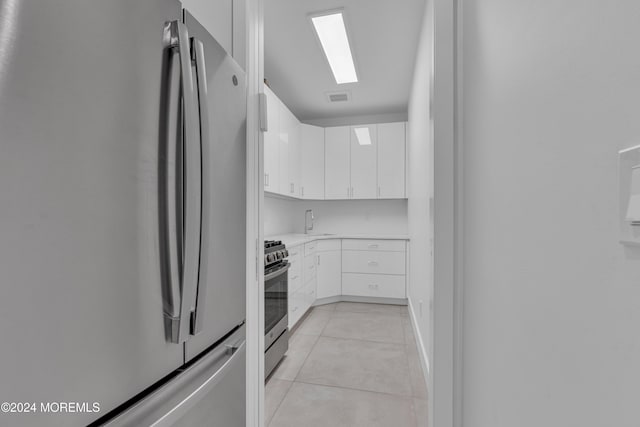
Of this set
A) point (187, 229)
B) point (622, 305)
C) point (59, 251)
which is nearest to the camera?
point (622, 305)

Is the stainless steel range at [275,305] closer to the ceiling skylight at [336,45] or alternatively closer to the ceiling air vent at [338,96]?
the ceiling skylight at [336,45]

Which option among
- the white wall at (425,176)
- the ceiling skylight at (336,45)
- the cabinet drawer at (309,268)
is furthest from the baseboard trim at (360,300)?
the ceiling skylight at (336,45)

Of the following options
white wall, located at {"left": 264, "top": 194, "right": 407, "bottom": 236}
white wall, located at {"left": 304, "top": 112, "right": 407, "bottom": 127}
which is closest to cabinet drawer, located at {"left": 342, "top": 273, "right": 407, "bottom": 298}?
white wall, located at {"left": 264, "top": 194, "right": 407, "bottom": 236}

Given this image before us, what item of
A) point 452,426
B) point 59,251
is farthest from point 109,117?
point 452,426

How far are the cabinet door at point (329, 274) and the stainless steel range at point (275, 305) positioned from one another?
1384 mm

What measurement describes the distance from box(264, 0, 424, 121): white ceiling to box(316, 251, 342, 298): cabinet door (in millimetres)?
2160

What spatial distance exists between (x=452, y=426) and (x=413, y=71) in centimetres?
322

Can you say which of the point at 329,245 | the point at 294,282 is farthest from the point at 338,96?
the point at 294,282

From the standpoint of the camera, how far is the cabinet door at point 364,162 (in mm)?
4402

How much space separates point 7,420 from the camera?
0.42 meters

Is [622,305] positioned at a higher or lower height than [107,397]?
higher

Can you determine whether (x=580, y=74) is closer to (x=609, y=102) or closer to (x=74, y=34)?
(x=609, y=102)

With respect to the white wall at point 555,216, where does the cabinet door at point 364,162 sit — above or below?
above

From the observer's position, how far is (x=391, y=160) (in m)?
4.33
